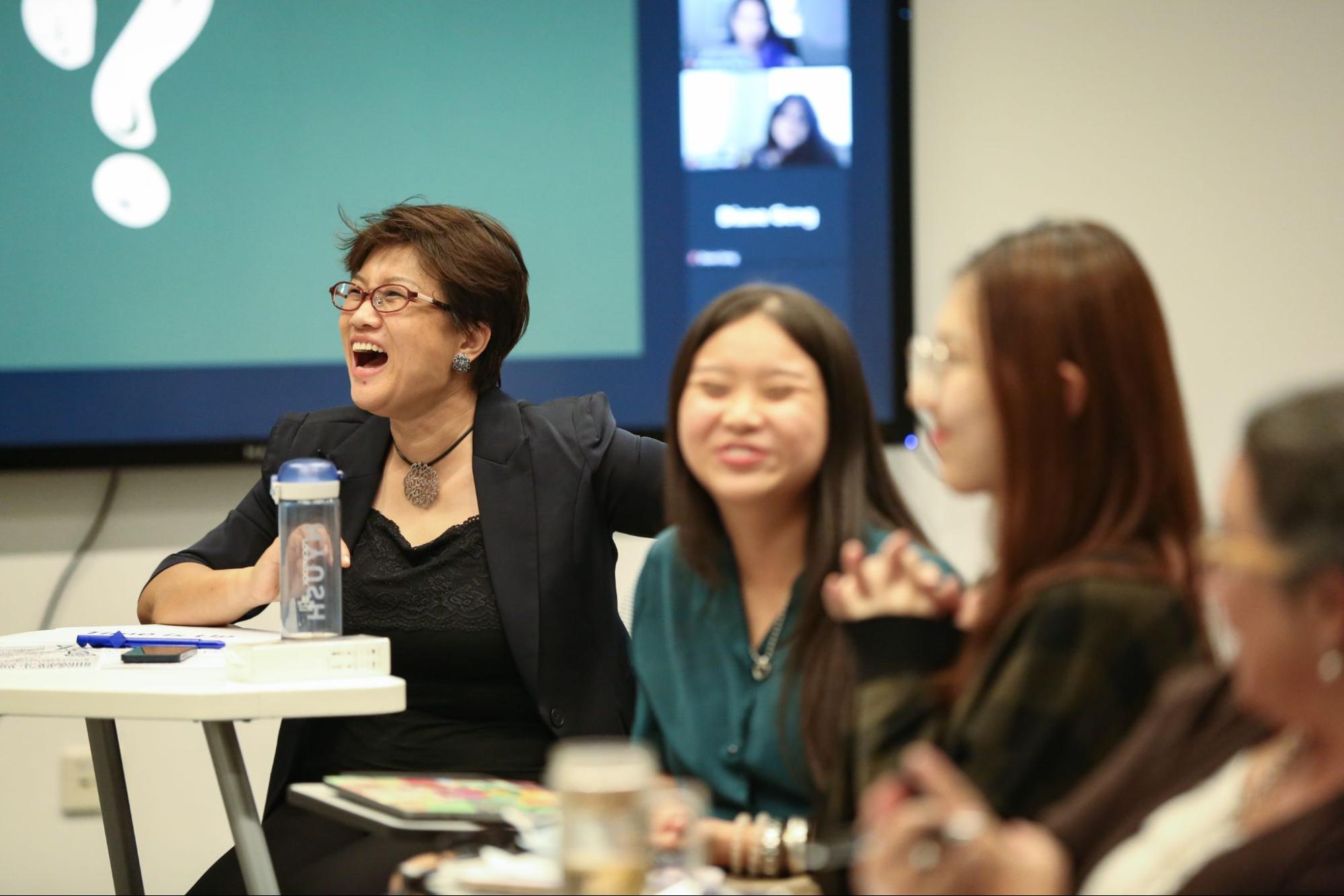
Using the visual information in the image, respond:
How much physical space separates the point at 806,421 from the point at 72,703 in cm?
105

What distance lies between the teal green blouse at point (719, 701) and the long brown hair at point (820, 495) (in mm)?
24

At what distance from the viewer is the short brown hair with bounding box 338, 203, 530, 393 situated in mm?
2533

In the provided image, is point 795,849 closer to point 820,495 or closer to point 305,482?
point 820,495

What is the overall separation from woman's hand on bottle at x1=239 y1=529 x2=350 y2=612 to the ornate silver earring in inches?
67.6

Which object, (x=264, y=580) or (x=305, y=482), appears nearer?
(x=305, y=482)

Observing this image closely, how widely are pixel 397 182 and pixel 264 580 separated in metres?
1.21

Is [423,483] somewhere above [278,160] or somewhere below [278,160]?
below

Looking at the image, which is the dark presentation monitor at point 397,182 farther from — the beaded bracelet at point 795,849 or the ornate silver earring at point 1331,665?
the ornate silver earring at point 1331,665

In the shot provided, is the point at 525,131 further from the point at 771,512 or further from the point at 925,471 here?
the point at 771,512

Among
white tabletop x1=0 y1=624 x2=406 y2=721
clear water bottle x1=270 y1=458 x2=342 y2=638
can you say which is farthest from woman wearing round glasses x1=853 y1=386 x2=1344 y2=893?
clear water bottle x1=270 y1=458 x2=342 y2=638

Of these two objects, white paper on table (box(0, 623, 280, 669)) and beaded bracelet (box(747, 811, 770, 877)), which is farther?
white paper on table (box(0, 623, 280, 669))

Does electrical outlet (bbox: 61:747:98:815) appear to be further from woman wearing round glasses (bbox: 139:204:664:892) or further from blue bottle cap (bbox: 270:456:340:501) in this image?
blue bottle cap (bbox: 270:456:340:501)

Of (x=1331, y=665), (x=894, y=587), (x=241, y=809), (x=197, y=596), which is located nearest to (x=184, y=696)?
(x=241, y=809)

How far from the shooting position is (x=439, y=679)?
2402mm
